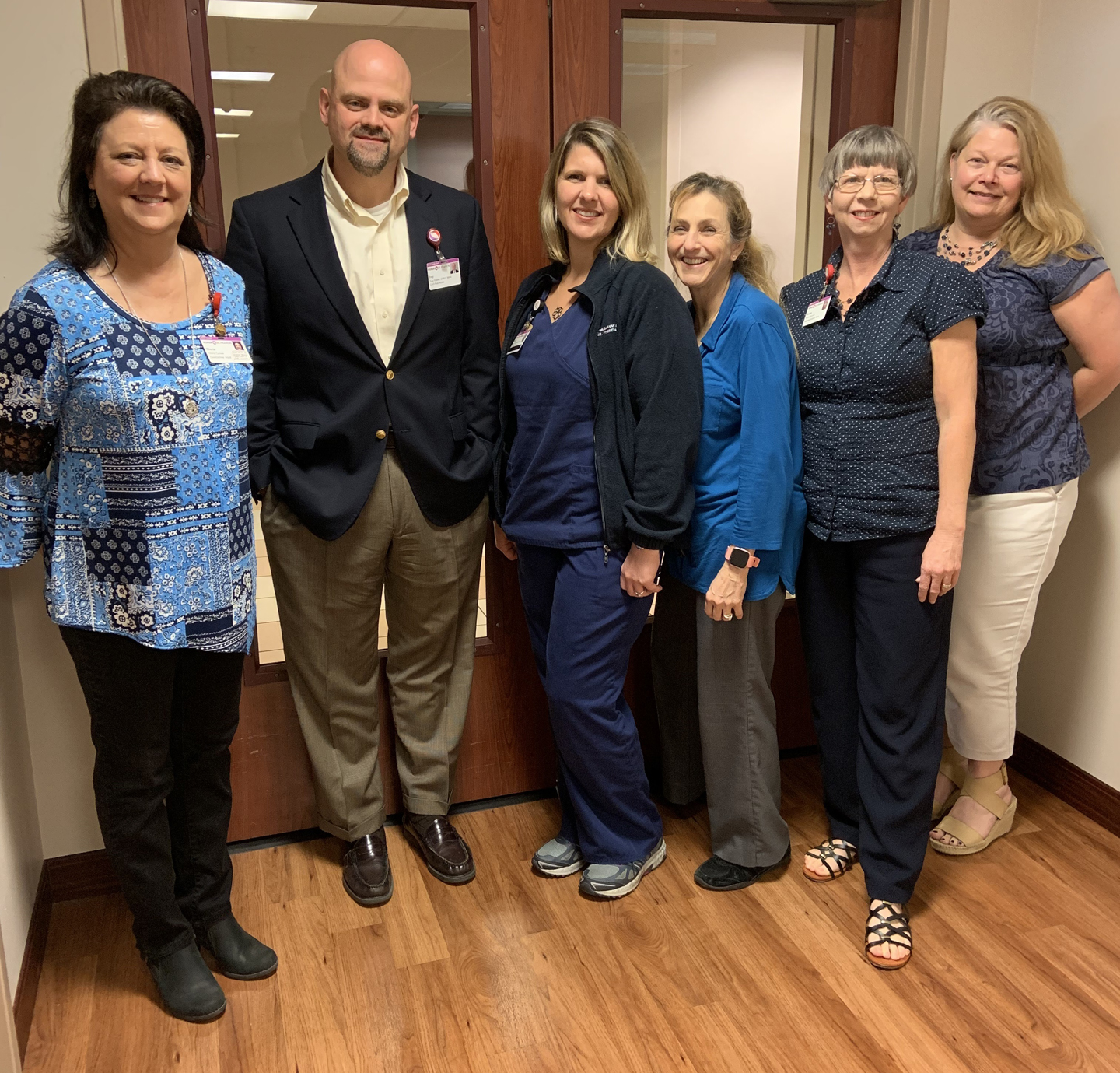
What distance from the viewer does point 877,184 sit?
1.99 meters

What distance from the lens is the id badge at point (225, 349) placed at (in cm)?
174

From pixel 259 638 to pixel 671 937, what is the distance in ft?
3.97

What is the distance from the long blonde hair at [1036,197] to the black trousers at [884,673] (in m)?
0.73

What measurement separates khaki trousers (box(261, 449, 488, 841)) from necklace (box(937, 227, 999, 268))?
124 cm

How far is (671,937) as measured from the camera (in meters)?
2.18

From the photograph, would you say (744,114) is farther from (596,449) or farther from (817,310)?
(596,449)

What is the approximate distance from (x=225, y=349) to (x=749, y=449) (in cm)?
Result: 101

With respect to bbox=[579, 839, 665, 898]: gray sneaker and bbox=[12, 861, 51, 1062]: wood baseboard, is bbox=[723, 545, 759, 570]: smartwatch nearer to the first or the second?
bbox=[579, 839, 665, 898]: gray sneaker

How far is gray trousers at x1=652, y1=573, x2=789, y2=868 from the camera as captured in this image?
221 cm

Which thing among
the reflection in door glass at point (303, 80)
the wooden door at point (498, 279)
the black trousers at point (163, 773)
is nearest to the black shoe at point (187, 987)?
the black trousers at point (163, 773)

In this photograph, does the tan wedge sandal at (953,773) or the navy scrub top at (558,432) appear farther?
the tan wedge sandal at (953,773)

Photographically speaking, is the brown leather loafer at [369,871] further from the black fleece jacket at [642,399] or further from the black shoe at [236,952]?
the black fleece jacket at [642,399]

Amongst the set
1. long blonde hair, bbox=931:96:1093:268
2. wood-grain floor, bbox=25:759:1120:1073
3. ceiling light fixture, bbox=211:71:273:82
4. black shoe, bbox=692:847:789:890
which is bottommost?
wood-grain floor, bbox=25:759:1120:1073

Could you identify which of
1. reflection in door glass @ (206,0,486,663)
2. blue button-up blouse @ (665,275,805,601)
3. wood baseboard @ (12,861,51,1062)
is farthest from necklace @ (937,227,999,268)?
wood baseboard @ (12,861,51,1062)
